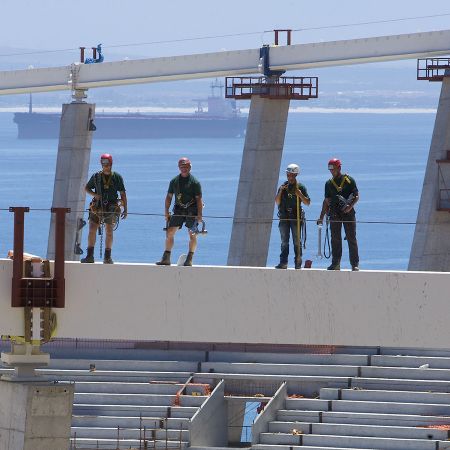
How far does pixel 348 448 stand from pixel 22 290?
20495 millimetres

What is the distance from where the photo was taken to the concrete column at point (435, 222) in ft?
163

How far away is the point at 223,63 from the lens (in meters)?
52.7

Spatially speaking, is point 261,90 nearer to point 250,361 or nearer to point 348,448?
point 250,361

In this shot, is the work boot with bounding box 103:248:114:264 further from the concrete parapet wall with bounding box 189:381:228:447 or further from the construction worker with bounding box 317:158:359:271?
the concrete parapet wall with bounding box 189:381:228:447

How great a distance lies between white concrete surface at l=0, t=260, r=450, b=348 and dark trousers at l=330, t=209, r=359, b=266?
94 centimetres

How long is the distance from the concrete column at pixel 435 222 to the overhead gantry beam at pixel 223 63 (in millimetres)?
1355

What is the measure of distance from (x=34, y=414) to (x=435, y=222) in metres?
24.6

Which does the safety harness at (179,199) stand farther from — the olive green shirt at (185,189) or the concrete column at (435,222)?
the concrete column at (435,222)

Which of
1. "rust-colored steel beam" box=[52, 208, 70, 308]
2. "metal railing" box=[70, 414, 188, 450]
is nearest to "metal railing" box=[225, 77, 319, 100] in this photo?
"metal railing" box=[70, 414, 188, 450]

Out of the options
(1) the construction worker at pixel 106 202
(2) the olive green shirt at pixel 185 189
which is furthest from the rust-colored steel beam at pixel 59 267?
(2) the olive green shirt at pixel 185 189

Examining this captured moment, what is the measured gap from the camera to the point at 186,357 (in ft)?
159

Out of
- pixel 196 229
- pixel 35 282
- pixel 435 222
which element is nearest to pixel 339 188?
pixel 196 229

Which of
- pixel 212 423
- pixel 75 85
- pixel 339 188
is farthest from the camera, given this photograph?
pixel 75 85

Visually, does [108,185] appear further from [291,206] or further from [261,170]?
[261,170]
